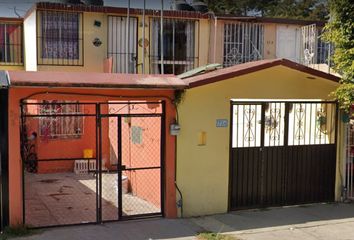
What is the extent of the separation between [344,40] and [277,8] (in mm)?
22589

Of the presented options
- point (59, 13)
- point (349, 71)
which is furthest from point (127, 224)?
point (59, 13)

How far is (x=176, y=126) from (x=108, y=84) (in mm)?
1807

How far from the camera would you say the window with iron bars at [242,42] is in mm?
18031

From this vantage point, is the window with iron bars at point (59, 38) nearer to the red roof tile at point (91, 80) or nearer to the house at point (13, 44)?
the house at point (13, 44)

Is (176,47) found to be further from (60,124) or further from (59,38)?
(60,124)

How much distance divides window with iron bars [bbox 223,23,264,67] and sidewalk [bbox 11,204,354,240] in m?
8.20

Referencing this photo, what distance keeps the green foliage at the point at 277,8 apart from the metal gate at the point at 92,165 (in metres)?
15.7

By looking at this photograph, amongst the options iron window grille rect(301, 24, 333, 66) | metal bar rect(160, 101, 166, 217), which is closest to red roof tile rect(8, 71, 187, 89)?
metal bar rect(160, 101, 166, 217)

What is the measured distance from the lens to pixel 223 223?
33.0 feet

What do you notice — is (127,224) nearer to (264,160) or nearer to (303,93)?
(264,160)

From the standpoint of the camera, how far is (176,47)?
17875 millimetres

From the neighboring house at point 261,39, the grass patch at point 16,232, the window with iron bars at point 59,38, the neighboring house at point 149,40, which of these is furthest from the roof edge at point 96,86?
the neighboring house at point 261,39

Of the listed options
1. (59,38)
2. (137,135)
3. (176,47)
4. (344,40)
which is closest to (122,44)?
(176,47)

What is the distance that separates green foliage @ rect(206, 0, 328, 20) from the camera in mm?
30016
